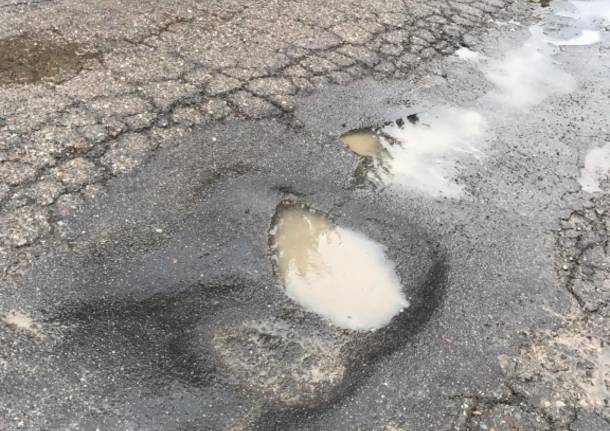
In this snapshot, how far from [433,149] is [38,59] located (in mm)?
3151

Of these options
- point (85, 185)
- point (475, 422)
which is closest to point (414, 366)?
point (475, 422)

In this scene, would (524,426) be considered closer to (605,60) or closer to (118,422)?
(118,422)

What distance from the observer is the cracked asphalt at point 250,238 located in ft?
8.06

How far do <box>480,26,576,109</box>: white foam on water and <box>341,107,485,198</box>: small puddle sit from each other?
0.60m

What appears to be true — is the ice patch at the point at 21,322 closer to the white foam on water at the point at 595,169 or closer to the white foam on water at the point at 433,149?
the white foam on water at the point at 433,149

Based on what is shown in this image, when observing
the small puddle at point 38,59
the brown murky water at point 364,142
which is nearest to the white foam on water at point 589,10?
the brown murky water at point 364,142

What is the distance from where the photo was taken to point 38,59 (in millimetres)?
Answer: 4160

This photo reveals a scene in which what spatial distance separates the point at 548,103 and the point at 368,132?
6.19ft

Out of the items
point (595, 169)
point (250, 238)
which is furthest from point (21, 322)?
point (595, 169)

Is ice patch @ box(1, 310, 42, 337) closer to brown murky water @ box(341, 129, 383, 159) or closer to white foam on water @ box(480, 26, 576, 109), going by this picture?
brown murky water @ box(341, 129, 383, 159)

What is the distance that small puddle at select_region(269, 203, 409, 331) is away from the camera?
9.52ft

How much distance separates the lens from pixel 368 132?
4137 millimetres

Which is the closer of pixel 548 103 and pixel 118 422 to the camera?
pixel 118 422

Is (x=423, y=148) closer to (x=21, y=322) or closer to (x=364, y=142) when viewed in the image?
(x=364, y=142)
